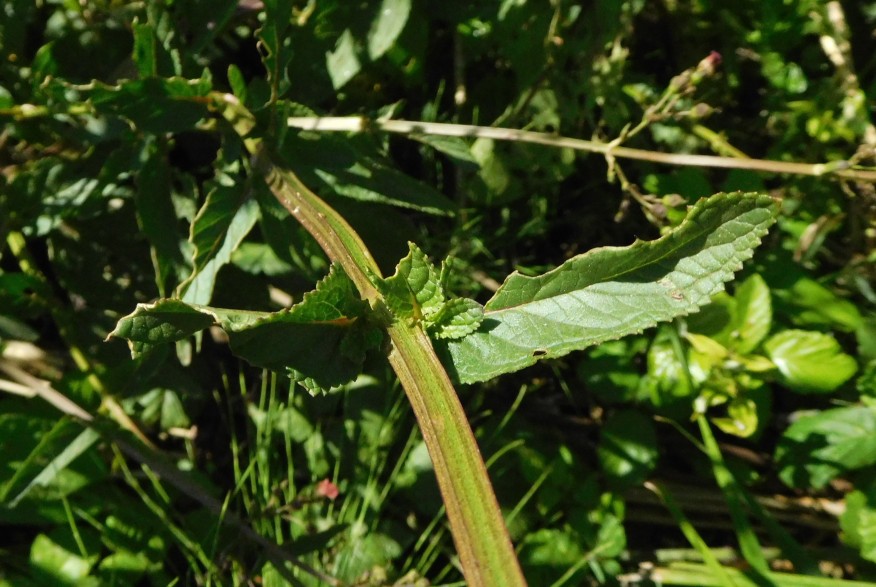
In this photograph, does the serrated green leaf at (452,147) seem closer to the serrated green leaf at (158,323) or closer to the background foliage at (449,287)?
the background foliage at (449,287)

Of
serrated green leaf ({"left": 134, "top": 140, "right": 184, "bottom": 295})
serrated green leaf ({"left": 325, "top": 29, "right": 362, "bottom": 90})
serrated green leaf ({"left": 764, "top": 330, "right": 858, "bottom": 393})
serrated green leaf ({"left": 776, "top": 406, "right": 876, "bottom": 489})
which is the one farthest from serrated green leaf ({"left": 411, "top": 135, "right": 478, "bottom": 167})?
serrated green leaf ({"left": 776, "top": 406, "right": 876, "bottom": 489})

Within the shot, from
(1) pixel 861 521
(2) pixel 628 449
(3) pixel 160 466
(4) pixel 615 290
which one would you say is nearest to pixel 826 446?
(1) pixel 861 521

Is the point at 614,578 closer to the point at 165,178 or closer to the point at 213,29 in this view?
the point at 165,178

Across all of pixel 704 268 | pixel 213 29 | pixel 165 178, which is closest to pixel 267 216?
pixel 165 178

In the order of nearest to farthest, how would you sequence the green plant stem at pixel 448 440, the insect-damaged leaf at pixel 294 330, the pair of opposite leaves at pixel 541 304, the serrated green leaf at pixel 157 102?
the green plant stem at pixel 448 440
the insect-damaged leaf at pixel 294 330
the pair of opposite leaves at pixel 541 304
the serrated green leaf at pixel 157 102

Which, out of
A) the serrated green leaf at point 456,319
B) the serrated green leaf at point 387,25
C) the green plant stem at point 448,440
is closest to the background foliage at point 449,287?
the serrated green leaf at point 387,25

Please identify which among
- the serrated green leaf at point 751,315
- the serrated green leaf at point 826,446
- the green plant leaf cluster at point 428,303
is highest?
the green plant leaf cluster at point 428,303

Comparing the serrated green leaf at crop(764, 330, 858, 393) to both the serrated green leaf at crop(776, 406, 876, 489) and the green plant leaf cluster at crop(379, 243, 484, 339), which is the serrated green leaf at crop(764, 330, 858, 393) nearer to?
the serrated green leaf at crop(776, 406, 876, 489)

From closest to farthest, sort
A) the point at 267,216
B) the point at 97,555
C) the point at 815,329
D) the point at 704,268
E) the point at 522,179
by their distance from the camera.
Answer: the point at 704,268 < the point at 267,216 < the point at 97,555 < the point at 815,329 < the point at 522,179
